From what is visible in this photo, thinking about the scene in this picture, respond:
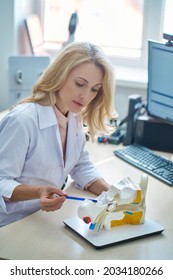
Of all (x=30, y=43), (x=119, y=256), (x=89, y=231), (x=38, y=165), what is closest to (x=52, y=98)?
(x=38, y=165)

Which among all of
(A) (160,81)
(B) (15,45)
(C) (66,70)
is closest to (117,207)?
(C) (66,70)

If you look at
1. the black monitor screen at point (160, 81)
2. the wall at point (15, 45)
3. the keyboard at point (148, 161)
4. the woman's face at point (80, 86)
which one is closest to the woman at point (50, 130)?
the woman's face at point (80, 86)

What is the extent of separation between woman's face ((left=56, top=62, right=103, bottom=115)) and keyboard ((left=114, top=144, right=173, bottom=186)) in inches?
19.1

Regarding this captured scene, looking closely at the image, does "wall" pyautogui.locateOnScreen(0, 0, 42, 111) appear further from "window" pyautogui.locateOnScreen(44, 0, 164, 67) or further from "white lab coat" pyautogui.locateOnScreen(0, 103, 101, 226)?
"white lab coat" pyautogui.locateOnScreen(0, 103, 101, 226)

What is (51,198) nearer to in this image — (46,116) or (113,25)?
(46,116)

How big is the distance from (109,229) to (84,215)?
3.6 inches

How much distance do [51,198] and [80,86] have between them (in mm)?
434

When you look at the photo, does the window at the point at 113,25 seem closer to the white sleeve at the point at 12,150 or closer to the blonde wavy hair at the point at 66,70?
the blonde wavy hair at the point at 66,70

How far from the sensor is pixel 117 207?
1.66 meters

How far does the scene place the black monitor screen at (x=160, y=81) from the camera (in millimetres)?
2287

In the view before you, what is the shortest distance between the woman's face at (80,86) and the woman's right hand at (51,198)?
0.36 meters

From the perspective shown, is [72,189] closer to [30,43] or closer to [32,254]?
[32,254]

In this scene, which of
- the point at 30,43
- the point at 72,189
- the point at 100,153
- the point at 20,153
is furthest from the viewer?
the point at 30,43

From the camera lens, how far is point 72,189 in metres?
2.01
